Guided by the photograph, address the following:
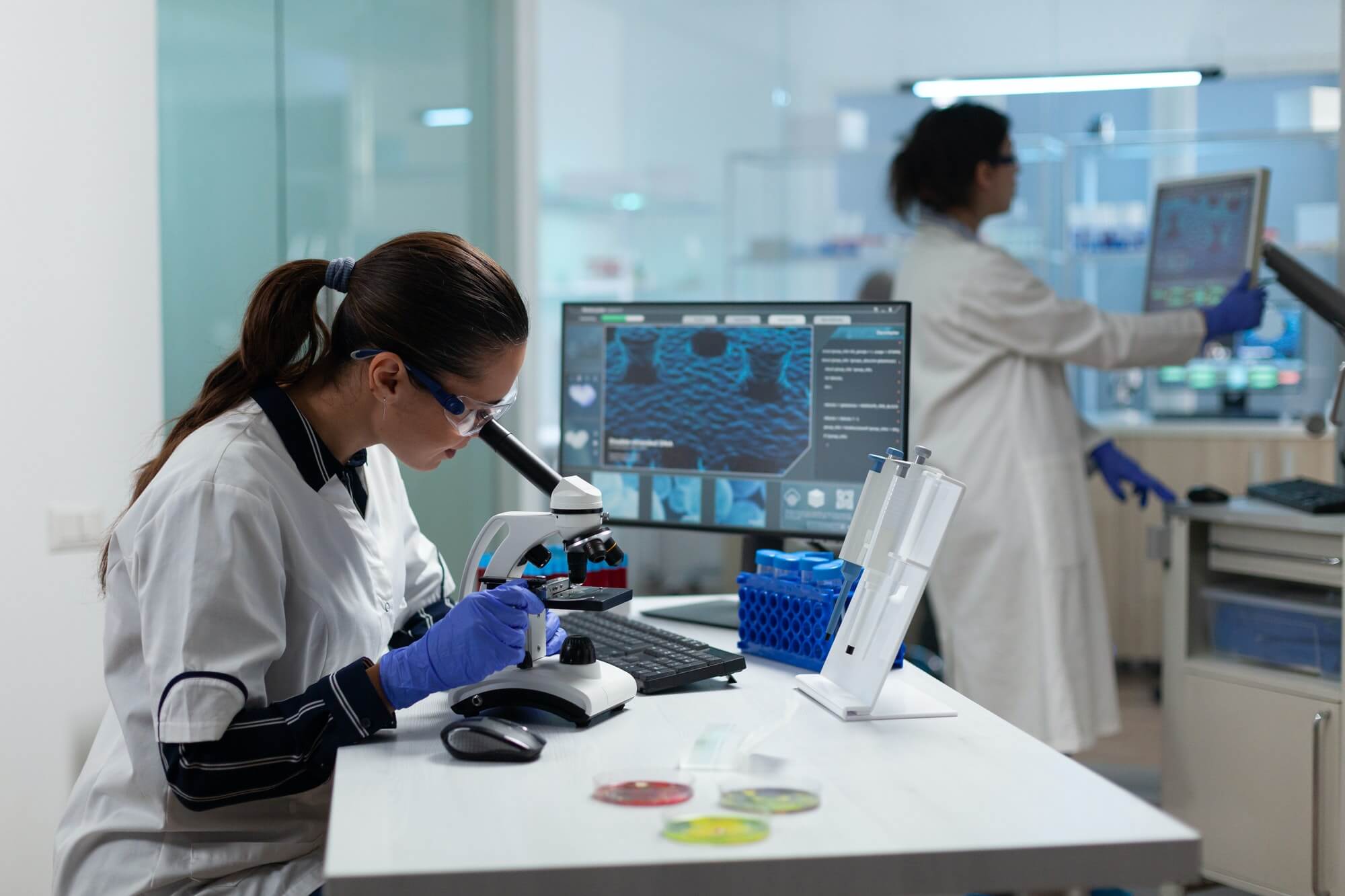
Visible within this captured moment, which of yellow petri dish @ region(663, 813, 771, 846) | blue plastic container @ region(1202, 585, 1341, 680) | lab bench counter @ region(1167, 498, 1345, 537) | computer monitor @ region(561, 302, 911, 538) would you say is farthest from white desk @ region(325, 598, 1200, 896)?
blue plastic container @ region(1202, 585, 1341, 680)

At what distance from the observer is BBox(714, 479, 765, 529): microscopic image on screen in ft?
5.81

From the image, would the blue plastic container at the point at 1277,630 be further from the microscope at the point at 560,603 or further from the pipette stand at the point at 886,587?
the microscope at the point at 560,603

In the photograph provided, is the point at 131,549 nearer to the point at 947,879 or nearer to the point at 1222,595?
the point at 947,879

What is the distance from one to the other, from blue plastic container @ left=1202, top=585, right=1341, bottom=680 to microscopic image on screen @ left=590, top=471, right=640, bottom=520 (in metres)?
1.38

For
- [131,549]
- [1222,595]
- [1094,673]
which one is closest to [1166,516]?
[1222,595]

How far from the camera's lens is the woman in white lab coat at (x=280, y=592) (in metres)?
1.11

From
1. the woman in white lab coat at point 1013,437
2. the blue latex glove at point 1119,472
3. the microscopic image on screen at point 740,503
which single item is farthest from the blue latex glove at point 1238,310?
the microscopic image on screen at point 740,503

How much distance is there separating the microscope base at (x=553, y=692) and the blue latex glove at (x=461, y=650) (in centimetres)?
4

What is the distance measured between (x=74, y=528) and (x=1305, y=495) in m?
2.30

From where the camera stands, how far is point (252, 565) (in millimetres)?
1162

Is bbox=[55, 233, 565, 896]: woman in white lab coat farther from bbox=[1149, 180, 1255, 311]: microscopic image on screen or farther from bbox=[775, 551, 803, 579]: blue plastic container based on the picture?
bbox=[1149, 180, 1255, 311]: microscopic image on screen

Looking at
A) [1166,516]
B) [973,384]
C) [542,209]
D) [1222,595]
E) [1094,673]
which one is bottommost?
[1094,673]

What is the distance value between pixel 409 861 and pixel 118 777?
55 centimetres

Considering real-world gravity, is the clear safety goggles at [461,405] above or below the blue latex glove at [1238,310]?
below
